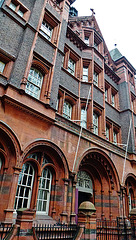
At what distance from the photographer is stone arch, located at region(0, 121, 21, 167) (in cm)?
702

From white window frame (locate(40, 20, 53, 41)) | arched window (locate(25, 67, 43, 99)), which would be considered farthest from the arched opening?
white window frame (locate(40, 20, 53, 41))

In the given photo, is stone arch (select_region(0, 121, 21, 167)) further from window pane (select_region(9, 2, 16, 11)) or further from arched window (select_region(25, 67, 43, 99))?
window pane (select_region(9, 2, 16, 11))

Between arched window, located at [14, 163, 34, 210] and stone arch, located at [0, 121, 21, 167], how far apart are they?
1.08 metres

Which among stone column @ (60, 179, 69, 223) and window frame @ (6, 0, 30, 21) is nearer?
stone column @ (60, 179, 69, 223)

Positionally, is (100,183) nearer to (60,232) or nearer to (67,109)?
(67,109)

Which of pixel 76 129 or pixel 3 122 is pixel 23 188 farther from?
pixel 76 129

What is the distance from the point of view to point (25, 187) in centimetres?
782

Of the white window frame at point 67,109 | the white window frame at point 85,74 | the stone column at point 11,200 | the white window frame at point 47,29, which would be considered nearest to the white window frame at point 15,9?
the white window frame at point 47,29

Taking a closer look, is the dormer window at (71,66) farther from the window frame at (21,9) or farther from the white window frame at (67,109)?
the window frame at (21,9)

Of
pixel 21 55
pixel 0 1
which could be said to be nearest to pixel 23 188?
pixel 21 55

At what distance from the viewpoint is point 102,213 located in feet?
37.8

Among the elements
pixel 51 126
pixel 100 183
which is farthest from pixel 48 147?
pixel 100 183

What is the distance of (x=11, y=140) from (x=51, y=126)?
2380 mm

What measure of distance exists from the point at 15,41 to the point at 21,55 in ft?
3.13
